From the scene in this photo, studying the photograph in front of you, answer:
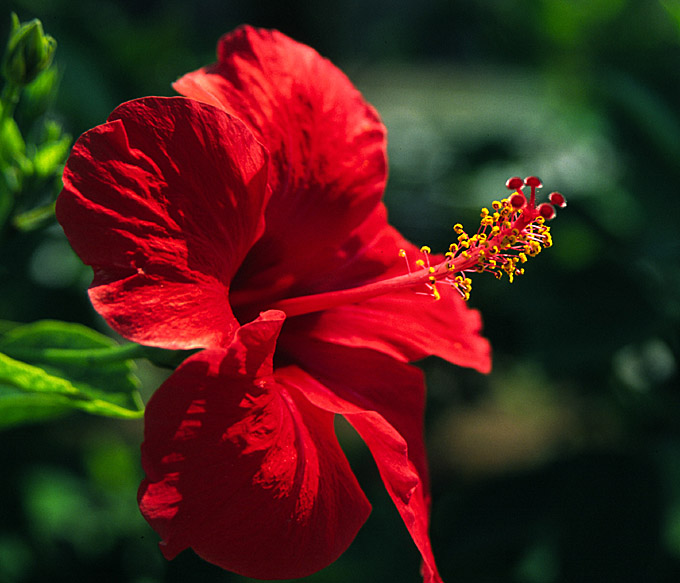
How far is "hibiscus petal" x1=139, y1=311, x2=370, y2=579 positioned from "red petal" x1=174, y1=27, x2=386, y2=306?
32 centimetres

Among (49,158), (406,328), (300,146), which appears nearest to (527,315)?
(406,328)

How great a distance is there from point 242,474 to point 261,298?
390 mm

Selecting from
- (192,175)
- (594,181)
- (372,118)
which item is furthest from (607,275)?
(192,175)

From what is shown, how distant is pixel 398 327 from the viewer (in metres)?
1.38

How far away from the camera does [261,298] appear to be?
1.31m

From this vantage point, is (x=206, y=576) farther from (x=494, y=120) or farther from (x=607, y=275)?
(x=494, y=120)

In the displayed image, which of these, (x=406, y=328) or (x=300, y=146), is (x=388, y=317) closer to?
(x=406, y=328)

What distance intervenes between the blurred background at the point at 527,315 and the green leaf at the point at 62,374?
57 cm

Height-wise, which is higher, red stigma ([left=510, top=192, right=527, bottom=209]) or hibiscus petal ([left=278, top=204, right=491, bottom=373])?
red stigma ([left=510, top=192, right=527, bottom=209])

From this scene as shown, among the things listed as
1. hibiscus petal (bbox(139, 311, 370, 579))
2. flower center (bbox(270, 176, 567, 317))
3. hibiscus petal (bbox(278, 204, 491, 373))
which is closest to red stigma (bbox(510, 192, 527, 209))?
flower center (bbox(270, 176, 567, 317))

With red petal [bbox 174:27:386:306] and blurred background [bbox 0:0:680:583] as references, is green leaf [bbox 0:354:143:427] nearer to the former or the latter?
red petal [bbox 174:27:386:306]

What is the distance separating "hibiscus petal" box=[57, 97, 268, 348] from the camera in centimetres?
97

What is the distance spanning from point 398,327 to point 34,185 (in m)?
0.70

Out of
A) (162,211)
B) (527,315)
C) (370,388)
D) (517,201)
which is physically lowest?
(527,315)
